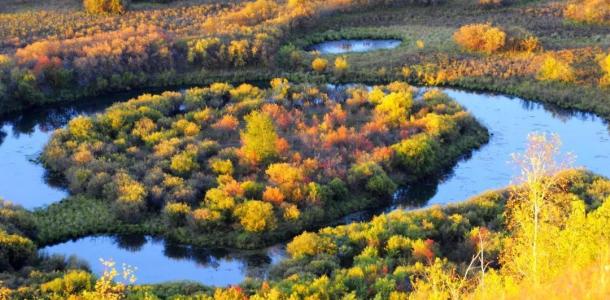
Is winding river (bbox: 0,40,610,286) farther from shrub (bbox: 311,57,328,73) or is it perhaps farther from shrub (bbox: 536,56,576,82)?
shrub (bbox: 311,57,328,73)

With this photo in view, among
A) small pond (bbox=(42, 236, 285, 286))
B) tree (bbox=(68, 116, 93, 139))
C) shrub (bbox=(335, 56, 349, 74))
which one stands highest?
shrub (bbox=(335, 56, 349, 74))

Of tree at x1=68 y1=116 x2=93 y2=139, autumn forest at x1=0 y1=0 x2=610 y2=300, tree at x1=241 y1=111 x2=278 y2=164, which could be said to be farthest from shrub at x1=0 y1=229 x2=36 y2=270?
tree at x1=241 y1=111 x2=278 y2=164

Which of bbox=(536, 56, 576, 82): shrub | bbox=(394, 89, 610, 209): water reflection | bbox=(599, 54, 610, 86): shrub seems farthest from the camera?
bbox=(536, 56, 576, 82): shrub

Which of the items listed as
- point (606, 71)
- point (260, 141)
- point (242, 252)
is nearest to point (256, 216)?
point (242, 252)

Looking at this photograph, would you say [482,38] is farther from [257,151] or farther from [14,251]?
[14,251]

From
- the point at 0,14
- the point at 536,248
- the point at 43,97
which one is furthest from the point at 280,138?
the point at 0,14

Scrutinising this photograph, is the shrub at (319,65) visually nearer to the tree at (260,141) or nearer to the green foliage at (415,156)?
the green foliage at (415,156)
